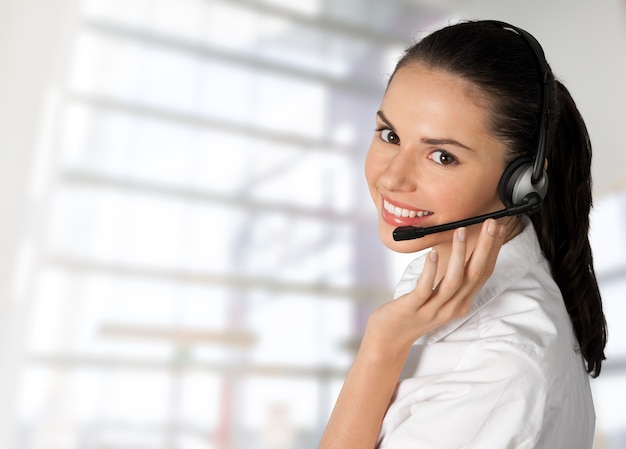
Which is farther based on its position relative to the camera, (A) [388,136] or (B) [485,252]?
(A) [388,136]

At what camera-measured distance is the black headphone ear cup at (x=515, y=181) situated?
969mm

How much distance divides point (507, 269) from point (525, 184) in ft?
0.41

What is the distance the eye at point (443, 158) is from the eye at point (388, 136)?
85 mm

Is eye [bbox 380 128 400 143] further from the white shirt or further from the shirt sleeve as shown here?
the shirt sleeve

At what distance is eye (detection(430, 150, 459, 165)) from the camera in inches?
38.9

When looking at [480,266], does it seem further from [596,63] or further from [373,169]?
[596,63]

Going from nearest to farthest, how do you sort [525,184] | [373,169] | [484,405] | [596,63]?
[484,405] → [525,184] → [373,169] → [596,63]

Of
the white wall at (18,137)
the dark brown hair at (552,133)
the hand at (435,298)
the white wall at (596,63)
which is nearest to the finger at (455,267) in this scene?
the hand at (435,298)

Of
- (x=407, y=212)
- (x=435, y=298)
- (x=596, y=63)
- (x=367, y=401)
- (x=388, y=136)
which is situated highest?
(x=596, y=63)

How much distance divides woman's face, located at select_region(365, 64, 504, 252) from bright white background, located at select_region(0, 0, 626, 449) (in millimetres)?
1946

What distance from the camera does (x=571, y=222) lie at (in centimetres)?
111

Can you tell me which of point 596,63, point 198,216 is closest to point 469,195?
point 198,216

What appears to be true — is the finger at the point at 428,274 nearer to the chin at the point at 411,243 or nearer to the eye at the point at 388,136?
the chin at the point at 411,243

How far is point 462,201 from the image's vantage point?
39.4 inches
